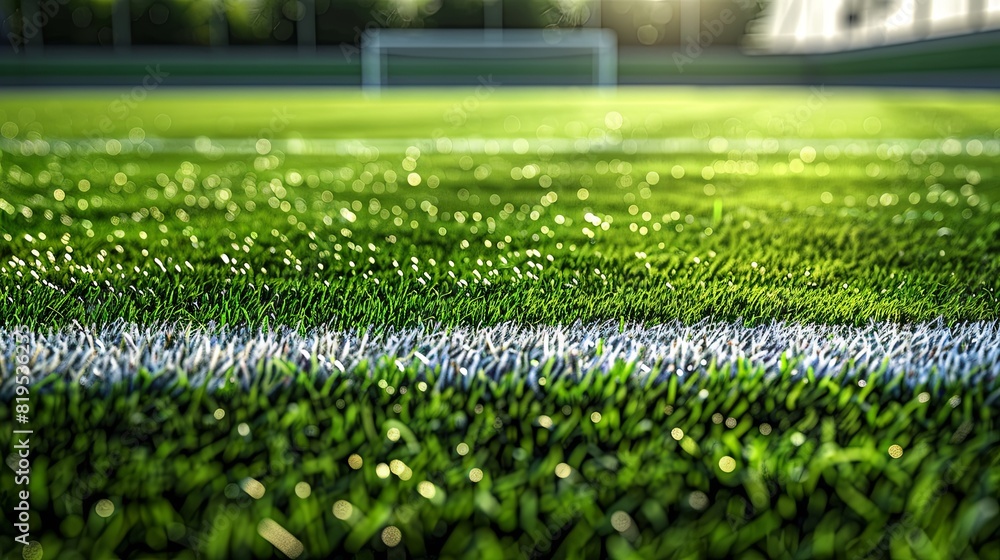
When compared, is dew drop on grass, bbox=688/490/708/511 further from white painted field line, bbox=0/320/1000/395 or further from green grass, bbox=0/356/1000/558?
white painted field line, bbox=0/320/1000/395

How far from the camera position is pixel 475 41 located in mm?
25359

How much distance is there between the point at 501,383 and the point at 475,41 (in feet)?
81.5

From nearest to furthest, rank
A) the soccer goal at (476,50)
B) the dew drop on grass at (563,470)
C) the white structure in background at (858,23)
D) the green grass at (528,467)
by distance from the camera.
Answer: the green grass at (528,467), the dew drop on grass at (563,470), the white structure in background at (858,23), the soccer goal at (476,50)

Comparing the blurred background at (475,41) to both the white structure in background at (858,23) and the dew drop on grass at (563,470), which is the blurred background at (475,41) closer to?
the white structure in background at (858,23)

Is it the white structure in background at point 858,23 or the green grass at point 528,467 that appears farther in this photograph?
the white structure in background at point 858,23

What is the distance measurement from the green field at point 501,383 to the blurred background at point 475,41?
2052 centimetres

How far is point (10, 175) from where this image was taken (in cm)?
481

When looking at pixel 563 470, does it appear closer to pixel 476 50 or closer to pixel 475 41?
pixel 476 50

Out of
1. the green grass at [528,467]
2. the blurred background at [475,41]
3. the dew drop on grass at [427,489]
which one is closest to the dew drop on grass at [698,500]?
the green grass at [528,467]

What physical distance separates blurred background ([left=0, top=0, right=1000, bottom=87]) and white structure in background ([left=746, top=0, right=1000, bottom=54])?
61 millimetres

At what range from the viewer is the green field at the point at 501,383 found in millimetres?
1233

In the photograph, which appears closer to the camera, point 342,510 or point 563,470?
point 342,510

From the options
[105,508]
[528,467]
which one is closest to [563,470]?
[528,467]

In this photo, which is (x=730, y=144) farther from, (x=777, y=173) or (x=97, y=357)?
(x=97, y=357)
